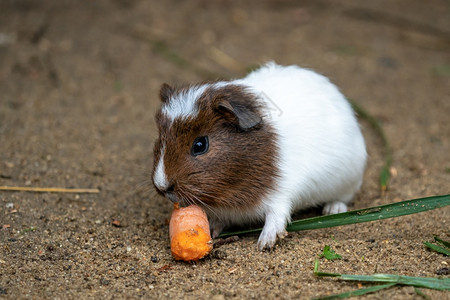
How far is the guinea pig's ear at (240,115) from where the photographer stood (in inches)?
182

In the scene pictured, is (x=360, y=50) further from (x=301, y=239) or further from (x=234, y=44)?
(x=301, y=239)

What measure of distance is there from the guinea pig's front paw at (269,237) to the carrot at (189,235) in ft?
1.61

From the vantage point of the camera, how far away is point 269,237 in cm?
469

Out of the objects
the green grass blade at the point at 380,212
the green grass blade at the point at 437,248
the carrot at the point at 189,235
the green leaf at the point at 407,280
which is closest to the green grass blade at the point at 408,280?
the green leaf at the point at 407,280

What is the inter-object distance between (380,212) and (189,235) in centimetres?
169

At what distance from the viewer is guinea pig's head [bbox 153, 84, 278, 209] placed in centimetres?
458

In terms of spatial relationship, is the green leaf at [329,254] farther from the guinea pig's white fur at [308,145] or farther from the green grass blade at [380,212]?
the guinea pig's white fur at [308,145]

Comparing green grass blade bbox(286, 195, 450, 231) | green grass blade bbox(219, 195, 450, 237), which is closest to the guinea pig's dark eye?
green grass blade bbox(219, 195, 450, 237)

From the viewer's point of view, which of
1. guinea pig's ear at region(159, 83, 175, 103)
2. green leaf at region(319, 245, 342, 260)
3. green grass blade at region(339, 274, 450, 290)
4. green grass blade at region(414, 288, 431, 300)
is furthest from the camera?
guinea pig's ear at region(159, 83, 175, 103)

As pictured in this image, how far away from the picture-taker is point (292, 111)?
16.7 ft

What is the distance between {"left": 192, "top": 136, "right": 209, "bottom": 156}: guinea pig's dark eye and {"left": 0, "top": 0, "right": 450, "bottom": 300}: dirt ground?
89 centimetres

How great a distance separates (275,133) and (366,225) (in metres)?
1.28

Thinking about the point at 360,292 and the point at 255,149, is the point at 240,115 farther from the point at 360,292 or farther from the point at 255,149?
the point at 360,292

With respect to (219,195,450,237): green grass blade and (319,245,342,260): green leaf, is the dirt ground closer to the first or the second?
(319,245,342,260): green leaf
